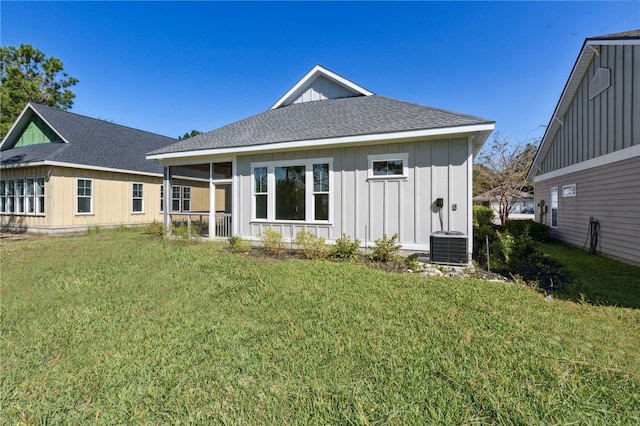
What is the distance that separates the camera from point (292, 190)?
8742 millimetres

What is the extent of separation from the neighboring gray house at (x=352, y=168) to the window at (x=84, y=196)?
607 cm

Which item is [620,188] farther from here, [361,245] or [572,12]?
[361,245]

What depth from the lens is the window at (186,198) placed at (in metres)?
16.8

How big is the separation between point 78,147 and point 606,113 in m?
21.7

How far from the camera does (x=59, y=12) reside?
1164 cm

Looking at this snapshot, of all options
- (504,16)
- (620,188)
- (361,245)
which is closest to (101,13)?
(361,245)

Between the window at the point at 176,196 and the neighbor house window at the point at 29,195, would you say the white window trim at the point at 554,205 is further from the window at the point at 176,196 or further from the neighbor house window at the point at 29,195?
the neighbor house window at the point at 29,195

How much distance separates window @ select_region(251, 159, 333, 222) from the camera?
8.32m

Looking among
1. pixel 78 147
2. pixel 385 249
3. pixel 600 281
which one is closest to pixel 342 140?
pixel 385 249

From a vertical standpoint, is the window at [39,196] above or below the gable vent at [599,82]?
below

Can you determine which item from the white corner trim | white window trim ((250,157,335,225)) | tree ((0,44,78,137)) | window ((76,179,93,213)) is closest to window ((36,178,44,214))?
window ((76,179,93,213))

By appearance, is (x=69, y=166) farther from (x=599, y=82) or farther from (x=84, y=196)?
(x=599, y=82)

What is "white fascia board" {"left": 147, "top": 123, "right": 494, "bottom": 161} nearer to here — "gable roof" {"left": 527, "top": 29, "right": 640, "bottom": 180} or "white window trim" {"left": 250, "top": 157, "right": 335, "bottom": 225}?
"white window trim" {"left": 250, "top": 157, "right": 335, "bottom": 225}

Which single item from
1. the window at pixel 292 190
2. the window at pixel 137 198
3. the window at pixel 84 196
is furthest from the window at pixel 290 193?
the window at pixel 137 198
